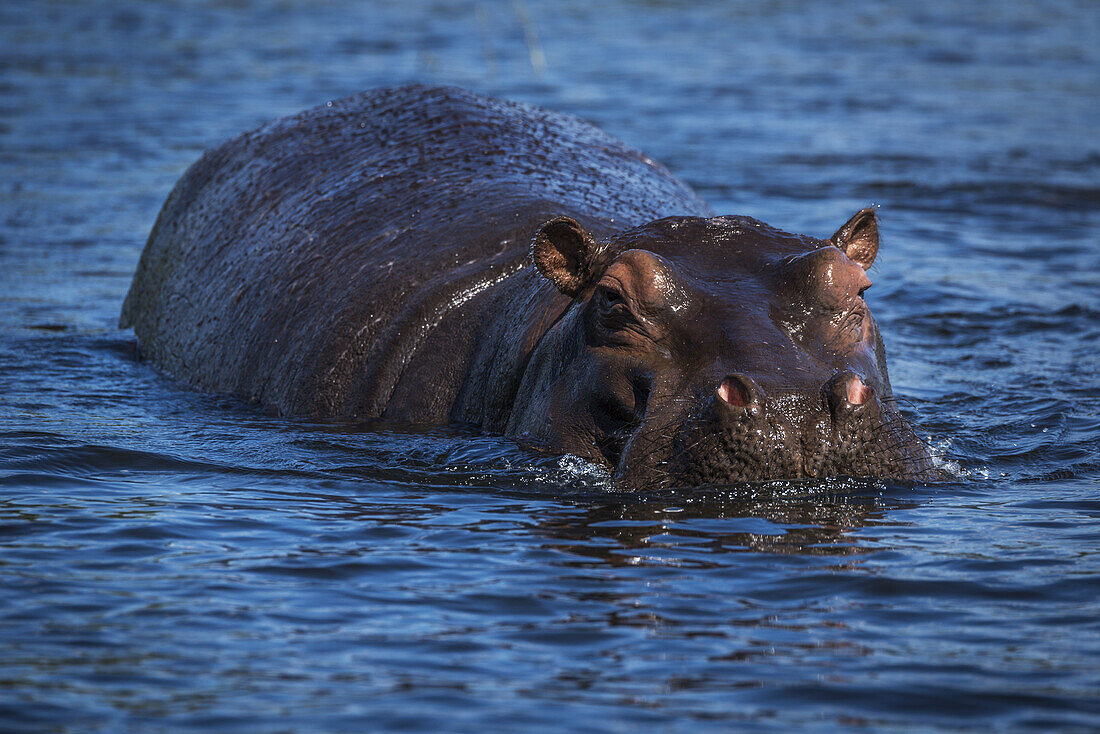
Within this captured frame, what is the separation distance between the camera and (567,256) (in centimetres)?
672

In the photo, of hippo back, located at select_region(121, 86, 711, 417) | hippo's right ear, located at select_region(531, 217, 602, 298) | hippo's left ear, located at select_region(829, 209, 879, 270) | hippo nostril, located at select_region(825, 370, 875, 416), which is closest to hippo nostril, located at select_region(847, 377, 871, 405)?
hippo nostril, located at select_region(825, 370, 875, 416)

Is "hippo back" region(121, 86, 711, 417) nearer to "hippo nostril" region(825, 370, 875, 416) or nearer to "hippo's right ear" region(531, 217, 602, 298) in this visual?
"hippo's right ear" region(531, 217, 602, 298)

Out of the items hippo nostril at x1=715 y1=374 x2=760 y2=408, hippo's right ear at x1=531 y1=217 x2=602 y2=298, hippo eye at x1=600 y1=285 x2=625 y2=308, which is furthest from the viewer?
hippo's right ear at x1=531 y1=217 x2=602 y2=298

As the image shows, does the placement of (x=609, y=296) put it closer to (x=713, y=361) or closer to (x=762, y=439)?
(x=713, y=361)

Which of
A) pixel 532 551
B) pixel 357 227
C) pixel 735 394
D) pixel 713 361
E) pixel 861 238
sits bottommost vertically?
pixel 532 551

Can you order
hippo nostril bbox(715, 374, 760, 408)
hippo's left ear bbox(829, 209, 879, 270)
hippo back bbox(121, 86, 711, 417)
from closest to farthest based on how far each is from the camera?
1. hippo nostril bbox(715, 374, 760, 408)
2. hippo's left ear bbox(829, 209, 879, 270)
3. hippo back bbox(121, 86, 711, 417)

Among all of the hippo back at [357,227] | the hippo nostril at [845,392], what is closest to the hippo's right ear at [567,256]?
the hippo back at [357,227]

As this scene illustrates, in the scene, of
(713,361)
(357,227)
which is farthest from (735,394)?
(357,227)

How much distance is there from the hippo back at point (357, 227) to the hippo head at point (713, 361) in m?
1.25

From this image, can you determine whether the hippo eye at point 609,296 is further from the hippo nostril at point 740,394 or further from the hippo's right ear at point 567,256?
the hippo nostril at point 740,394

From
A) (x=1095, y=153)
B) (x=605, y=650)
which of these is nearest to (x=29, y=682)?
(x=605, y=650)

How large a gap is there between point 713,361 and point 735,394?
0.32 metres

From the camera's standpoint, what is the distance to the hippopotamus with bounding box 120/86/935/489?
5902 mm

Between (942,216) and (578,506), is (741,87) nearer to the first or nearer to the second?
(942,216)
